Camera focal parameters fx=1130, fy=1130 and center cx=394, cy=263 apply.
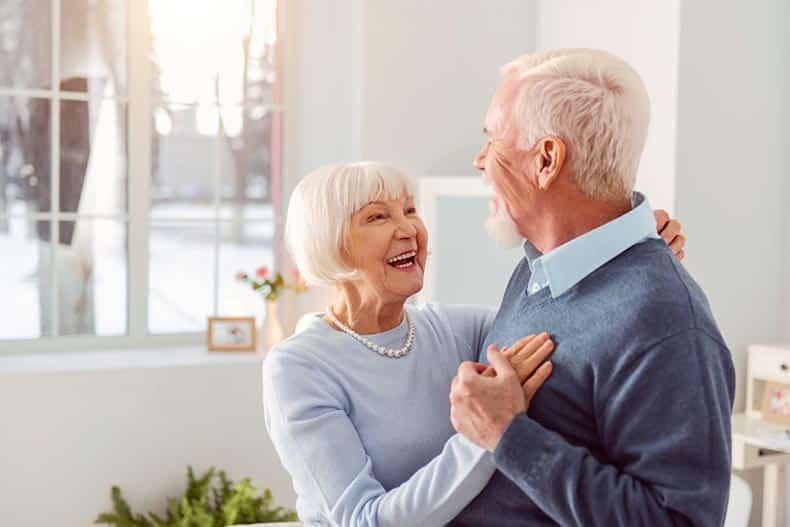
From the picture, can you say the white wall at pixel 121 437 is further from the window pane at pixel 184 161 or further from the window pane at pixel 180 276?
the window pane at pixel 184 161

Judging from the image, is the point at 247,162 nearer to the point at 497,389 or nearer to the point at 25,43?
the point at 25,43

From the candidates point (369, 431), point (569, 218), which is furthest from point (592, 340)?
point (369, 431)

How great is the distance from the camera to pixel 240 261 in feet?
15.4

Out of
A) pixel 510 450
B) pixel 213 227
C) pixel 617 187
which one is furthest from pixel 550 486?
pixel 213 227

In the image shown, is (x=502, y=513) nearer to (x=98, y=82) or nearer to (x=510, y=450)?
(x=510, y=450)

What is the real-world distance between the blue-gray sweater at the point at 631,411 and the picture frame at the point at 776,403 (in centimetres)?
245

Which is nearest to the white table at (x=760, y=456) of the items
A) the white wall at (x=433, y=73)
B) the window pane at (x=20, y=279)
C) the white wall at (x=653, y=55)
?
the white wall at (x=653, y=55)

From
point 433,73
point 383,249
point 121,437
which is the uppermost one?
point 433,73

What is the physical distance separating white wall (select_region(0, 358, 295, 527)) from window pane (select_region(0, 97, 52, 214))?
747mm

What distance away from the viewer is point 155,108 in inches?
177

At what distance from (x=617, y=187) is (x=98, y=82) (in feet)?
10.3

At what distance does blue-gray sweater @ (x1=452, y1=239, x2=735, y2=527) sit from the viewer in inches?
61.8

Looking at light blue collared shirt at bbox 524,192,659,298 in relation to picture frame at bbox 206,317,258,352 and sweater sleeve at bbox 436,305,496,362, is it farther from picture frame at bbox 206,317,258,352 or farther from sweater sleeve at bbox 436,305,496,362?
picture frame at bbox 206,317,258,352

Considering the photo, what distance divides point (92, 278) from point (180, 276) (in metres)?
0.35
